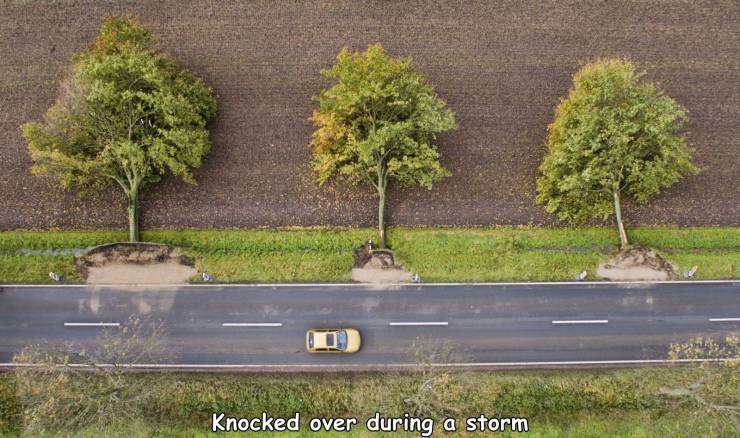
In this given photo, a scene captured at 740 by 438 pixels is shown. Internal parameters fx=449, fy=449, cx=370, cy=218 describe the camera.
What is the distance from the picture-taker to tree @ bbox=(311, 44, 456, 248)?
24.0 metres

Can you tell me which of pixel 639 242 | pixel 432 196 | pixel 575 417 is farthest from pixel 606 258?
pixel 432 196

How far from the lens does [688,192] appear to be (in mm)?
28703

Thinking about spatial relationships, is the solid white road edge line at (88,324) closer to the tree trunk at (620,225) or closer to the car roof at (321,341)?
the car roof at (321,341)

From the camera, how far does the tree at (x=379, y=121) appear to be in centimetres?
2397

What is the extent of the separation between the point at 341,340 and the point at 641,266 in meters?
18.6

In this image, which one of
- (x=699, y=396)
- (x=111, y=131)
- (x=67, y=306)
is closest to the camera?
(x=699, y=396)

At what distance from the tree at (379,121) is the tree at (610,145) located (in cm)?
670

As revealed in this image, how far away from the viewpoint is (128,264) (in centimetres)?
2691

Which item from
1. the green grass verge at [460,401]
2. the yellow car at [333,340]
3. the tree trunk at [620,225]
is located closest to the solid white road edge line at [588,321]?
the green grass verge at [460,401]

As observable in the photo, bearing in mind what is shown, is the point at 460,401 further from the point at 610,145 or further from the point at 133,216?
the point at 133,216

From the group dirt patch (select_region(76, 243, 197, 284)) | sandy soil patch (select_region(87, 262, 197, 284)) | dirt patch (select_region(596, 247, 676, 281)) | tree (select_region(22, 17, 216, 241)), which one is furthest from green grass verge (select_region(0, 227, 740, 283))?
tree (select_region(22, 17, 216, 241))

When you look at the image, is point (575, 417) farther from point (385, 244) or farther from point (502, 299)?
point (385, 244)

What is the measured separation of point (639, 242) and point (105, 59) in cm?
3262

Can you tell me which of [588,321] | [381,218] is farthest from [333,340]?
[588,321]
